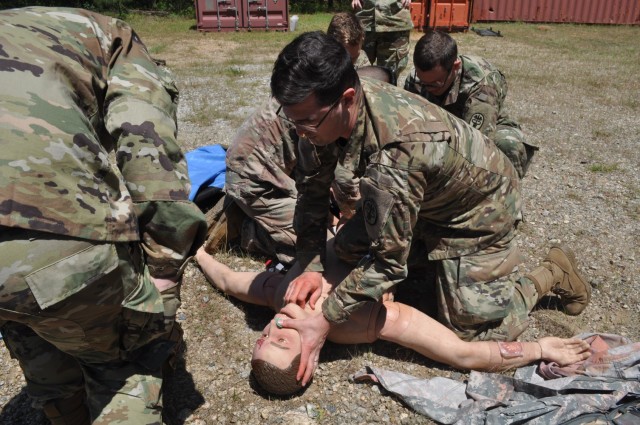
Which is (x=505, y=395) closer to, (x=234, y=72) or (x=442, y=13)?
(x=234, y=72)

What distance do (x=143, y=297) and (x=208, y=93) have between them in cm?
711

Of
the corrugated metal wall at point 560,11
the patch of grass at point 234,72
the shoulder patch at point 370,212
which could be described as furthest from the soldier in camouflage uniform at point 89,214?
the corrugated metal wall at point 560,11

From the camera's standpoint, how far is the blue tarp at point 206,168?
14.2 feet

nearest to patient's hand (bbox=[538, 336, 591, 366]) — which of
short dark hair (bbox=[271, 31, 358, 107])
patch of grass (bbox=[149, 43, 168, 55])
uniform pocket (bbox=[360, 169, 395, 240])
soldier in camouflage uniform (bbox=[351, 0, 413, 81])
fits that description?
uniform pocket (bbox=[360, 169, 395, 240])

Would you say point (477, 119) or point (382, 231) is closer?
point (382, 231)

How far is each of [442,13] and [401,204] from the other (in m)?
14.7

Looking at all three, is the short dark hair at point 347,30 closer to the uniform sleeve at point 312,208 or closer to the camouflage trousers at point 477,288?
the uniform sleeve at point 312,208

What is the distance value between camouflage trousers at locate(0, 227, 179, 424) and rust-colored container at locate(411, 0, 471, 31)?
15137 millimetres

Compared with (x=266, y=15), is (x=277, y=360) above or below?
below

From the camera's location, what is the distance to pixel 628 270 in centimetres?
375

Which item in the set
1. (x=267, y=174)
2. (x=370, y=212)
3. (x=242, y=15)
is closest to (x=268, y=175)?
(x=267, y=174)

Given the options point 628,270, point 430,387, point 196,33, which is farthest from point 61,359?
point 196,33

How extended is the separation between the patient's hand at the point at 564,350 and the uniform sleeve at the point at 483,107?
6.70 feet

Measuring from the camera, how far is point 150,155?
1.84 meters
